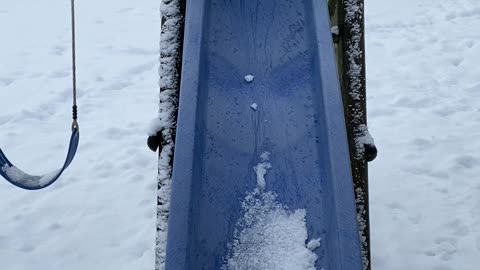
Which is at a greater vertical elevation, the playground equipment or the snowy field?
the playground equipment

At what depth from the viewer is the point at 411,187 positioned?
2.86m

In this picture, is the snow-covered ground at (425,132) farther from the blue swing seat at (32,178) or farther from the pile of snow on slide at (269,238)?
the blue swing seat at (32,178)

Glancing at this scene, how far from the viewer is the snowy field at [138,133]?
250 cm

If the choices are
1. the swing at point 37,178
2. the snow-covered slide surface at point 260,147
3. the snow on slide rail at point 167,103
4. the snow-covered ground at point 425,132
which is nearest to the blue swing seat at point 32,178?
the swing at point 37,178

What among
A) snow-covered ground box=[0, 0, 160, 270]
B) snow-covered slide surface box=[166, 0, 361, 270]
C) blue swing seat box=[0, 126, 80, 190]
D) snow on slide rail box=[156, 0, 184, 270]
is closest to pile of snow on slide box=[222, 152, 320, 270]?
snow-covered slide surface box=[166, 0, 361, 270]

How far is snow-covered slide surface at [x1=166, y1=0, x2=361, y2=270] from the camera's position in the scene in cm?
157

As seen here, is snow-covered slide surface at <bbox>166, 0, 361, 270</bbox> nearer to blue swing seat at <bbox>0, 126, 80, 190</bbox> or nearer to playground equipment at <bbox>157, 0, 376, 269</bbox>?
playground equipment at <bbox>157, 0, 376, 269</bbox>

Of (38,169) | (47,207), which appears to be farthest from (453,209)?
(38,169)

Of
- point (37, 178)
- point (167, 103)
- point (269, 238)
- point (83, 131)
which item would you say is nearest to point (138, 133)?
point (83, 131)

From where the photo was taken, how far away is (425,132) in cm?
335

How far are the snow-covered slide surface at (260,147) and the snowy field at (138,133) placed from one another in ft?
2.61

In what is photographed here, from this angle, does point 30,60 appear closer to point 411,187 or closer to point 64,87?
point 64,87

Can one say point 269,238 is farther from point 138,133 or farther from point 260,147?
point 138,133

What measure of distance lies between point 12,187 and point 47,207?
11.6 inches
